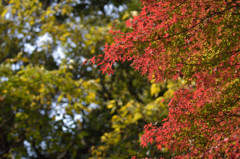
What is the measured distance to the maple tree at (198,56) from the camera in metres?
1.81

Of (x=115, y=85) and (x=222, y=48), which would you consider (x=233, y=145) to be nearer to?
(x=222, y=48)

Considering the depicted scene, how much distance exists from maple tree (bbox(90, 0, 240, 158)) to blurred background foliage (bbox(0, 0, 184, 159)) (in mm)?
539

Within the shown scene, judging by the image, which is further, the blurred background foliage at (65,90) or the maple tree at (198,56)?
the blurred background foliage at (65,90)

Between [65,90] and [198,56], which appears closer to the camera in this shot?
[198,56]

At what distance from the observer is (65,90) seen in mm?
5676

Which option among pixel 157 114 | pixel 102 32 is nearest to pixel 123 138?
pixel 157 114

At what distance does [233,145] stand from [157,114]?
177 inches

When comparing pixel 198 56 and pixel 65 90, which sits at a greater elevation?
pixel 65 90

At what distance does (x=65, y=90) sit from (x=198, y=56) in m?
4.16

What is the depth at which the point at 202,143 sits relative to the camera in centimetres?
200

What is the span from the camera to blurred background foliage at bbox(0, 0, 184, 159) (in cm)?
557

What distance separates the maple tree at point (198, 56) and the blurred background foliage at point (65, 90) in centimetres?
54

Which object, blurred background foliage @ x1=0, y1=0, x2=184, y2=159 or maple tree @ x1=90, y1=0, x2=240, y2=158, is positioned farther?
blurred background foliage @ x1=0, y1=0, x2=184, y2=159

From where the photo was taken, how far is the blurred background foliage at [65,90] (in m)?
5.57
